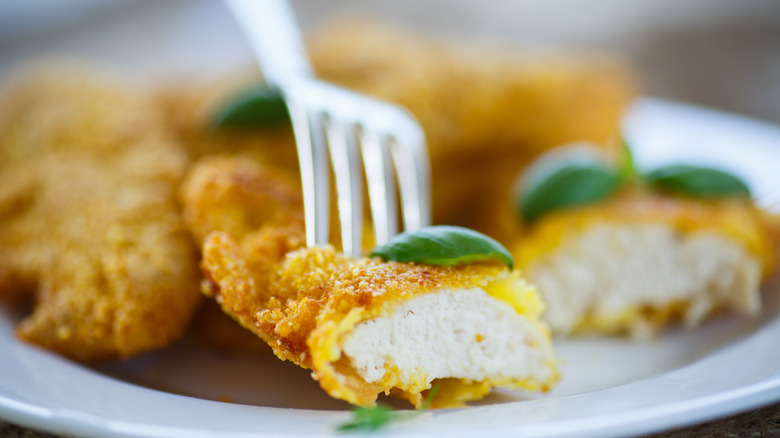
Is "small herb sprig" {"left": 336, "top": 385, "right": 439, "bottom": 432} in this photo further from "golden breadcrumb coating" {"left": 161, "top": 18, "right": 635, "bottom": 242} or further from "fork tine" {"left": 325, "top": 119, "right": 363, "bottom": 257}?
"golden breadcrumb coating" {"left": 161, "top": 18, "right": 635, "bottom": 242}

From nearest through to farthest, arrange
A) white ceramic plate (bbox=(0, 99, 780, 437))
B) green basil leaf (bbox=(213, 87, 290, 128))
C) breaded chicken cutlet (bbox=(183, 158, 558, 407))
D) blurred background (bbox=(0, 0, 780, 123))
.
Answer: white ceramic plate (bbox=(0, 99, 780, 437)), breaded chicken cutlet (bbox=(183, 158, 558, 407)), green basil leaf (bbox=(213, 87, 290, 128)), blurred background (bbox=(0, 0, 780, 123))

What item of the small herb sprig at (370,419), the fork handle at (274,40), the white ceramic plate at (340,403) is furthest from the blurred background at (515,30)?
the small herb sprig at (370,419)

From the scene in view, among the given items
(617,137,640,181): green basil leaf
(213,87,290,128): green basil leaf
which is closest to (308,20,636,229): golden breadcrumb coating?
(213,87,290,128): green basil leaf

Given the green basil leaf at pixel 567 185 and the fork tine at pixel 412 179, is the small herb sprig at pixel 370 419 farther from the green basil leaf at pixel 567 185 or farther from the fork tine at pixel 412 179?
the green basil leaf at pixel 567 185

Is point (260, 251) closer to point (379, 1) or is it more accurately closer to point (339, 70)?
point (339, 70)

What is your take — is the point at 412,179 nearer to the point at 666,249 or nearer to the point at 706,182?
the point at 666,249

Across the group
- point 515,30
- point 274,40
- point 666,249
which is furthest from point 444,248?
point 515,30

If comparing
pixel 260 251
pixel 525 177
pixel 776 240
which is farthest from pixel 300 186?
pixel 776 240
